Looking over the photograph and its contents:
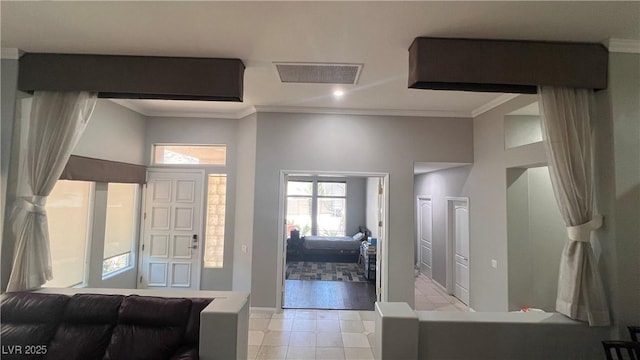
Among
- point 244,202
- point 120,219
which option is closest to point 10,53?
point 120,219

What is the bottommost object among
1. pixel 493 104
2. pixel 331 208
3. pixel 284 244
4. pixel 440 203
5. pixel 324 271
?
pixel 324 271

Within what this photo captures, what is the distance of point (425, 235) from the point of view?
6363 mm

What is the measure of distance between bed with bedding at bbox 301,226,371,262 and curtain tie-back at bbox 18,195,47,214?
5.69 meters

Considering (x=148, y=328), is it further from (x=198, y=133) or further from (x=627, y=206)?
(x=627, y=206)

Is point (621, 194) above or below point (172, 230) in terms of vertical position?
above

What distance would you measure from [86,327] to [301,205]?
7.30 meters

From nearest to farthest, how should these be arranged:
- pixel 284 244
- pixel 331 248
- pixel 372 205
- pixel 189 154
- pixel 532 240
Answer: pixel 532 240, pixel 284 244, pixel 189 154, pixel 331 248, pixel 372 205

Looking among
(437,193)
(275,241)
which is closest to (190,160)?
(275,241)

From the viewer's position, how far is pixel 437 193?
565 centimetres

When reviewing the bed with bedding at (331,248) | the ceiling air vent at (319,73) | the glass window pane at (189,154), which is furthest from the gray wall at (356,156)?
the bed with bedding at (331,248)

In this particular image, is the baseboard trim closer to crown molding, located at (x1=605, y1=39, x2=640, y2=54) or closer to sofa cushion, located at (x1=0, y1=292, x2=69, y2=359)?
sofa cushion, located at (x1=0, y1=292, x2=69, y2=359)

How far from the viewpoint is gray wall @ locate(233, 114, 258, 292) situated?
4160 mm

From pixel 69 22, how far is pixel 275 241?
3.15 meters

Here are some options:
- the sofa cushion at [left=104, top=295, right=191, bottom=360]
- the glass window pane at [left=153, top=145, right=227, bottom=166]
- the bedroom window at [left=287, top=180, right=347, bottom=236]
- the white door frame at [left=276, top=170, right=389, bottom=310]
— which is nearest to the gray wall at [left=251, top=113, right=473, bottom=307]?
the white door frame at [left=276, top=170, right=389, bottom=310]
